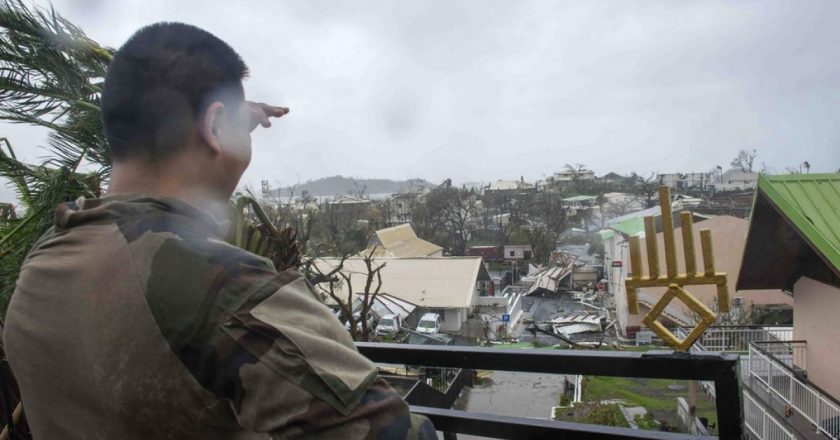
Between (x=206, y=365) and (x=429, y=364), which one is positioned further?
(x=429, y=364)

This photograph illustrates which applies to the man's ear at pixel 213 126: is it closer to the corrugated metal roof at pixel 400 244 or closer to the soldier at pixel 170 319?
the soldier at pixel 170 319

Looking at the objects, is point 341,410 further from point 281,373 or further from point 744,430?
point 744,430

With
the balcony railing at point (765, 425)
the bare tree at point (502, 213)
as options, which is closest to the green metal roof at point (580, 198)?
the bare tree at point (502, 213)

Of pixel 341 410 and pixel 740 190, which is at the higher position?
pixel 740 190

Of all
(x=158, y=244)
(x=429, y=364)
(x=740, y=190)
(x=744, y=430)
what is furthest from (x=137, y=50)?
(x=740, y=190)

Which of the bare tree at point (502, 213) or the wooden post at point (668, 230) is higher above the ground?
the bare tree at point (502, 213)

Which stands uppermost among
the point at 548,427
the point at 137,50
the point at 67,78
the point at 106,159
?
the point at 67,78

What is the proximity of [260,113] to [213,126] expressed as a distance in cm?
10

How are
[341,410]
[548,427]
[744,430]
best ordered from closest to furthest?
[341,410], [744,430], [548,427]

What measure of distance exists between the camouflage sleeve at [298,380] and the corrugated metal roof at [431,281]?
14.4 meters

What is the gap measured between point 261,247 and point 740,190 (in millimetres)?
9749

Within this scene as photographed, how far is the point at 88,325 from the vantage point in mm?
588

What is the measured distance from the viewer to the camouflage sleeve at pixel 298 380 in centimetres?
53

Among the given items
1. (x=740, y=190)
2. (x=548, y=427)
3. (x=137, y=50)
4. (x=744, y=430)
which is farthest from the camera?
(x=740, y=190)
